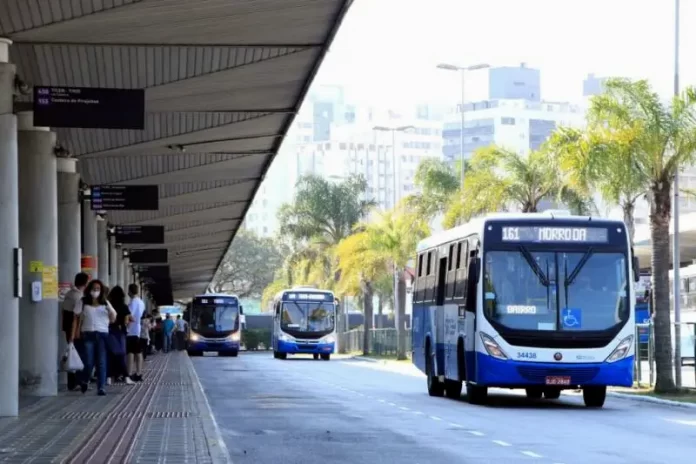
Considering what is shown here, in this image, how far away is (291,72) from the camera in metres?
26.3

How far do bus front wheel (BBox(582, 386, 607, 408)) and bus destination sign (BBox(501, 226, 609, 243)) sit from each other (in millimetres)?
2487

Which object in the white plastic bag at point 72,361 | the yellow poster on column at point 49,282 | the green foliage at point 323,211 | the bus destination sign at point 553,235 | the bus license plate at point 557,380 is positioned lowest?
the bus license plate at point 557,380

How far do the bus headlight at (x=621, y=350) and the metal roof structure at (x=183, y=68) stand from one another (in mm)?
6486

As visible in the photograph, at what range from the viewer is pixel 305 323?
6731 centimetres

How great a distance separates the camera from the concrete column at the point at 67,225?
108ft

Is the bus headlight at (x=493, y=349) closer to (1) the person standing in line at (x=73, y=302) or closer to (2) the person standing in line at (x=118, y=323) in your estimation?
(1) the person standing in line at (x=73, y=302)

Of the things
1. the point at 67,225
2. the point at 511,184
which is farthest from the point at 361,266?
the point at 67,225

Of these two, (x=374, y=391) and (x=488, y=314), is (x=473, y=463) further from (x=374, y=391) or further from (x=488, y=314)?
(x=374, y=391)

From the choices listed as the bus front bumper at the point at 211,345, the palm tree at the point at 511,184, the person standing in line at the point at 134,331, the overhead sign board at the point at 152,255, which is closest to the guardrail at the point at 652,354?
the palm tree at the point at 511,184

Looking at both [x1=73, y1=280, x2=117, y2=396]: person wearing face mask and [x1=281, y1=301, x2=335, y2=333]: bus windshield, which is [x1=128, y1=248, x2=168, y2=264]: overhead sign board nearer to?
[x1=281, y1=301, x2=335, y2=333]: bus windshield

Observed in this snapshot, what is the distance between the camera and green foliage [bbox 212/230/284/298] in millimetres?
144250

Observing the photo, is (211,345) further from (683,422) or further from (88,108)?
(88,108)

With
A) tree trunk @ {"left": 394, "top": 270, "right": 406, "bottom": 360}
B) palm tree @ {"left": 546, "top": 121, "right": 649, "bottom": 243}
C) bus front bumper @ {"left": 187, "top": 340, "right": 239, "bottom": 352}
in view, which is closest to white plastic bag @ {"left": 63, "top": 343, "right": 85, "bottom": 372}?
palm tree @ {"left": 546, "top": 121, "right": 649, "bottom": 243}

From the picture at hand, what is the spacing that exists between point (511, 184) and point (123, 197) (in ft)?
64.1
